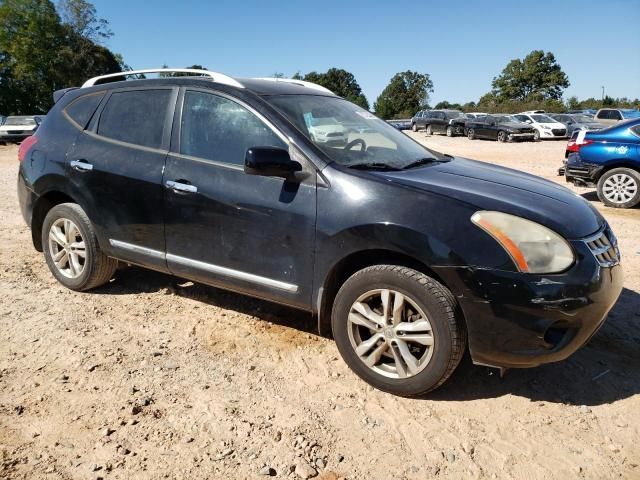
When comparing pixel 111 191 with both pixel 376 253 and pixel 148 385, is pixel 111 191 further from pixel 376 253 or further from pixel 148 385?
pixel 376 253

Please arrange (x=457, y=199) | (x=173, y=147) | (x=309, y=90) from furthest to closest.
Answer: (x=309, y=90), (x=173, y=147), (x=457, y=199)

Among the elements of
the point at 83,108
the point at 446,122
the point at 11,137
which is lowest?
the point at 11,137

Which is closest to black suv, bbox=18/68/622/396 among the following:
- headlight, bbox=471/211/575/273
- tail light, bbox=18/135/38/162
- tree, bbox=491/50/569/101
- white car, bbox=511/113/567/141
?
headlight, bbox=471/211/575/273

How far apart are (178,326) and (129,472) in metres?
1.57

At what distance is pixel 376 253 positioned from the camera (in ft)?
9.57

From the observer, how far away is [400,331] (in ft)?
9.23

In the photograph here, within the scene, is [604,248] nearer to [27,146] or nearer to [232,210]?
[232,210]

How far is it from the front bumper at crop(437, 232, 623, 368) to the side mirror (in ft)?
A: 3.52

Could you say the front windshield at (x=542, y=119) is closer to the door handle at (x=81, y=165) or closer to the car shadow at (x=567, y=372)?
the car shadow at (x=567, y=372)

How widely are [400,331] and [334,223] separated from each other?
0.71 metres

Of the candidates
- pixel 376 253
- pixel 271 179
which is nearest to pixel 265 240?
pixel 271 179

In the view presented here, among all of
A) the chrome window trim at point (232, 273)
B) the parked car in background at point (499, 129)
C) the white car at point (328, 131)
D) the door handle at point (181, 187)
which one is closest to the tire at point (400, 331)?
the chrome window trim at point (232, 273)

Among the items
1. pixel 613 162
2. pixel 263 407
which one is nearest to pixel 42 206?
pixel 263 407

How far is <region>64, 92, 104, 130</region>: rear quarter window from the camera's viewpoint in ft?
13.7
